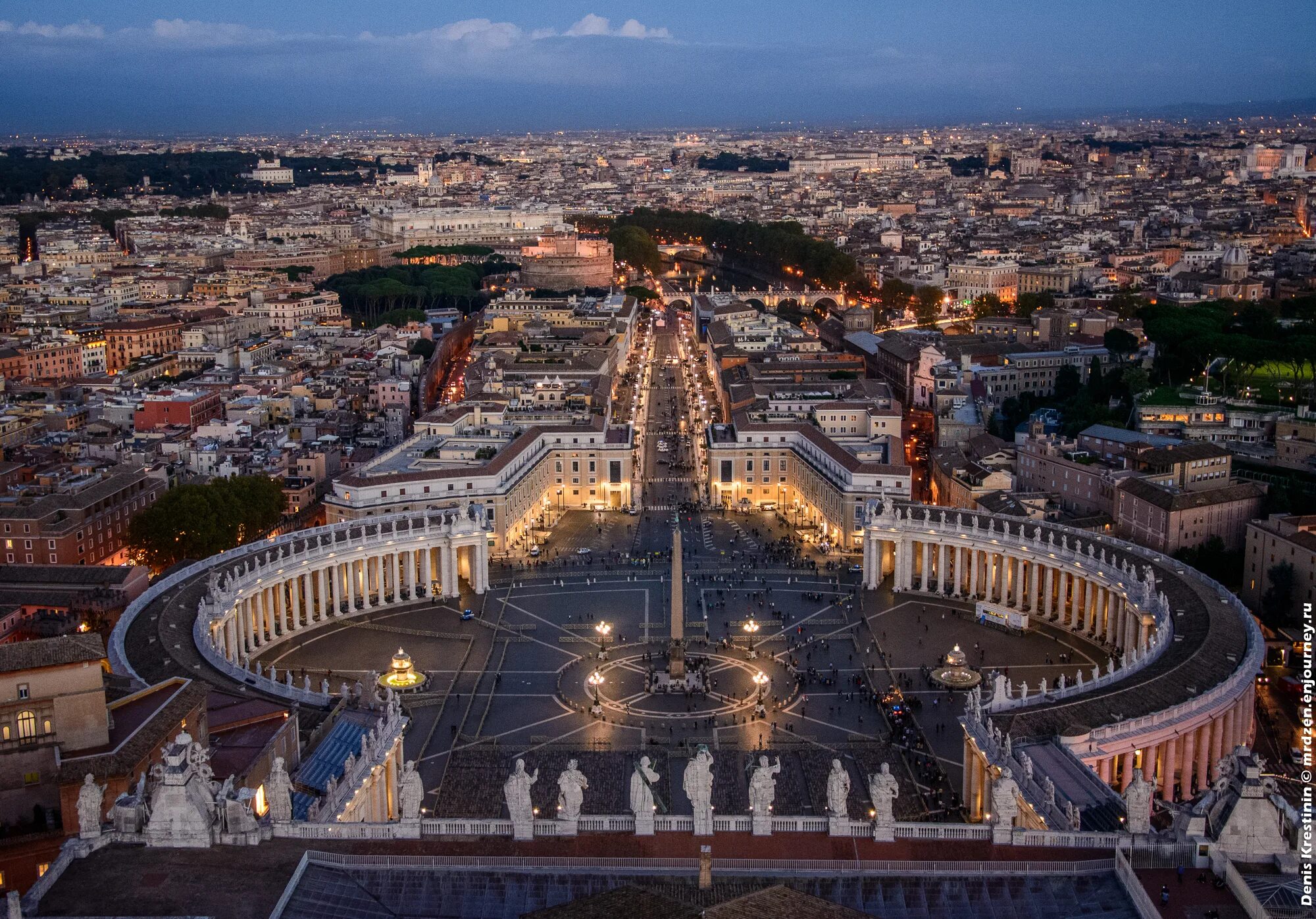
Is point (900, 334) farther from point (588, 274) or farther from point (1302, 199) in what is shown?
point (1302, 199)

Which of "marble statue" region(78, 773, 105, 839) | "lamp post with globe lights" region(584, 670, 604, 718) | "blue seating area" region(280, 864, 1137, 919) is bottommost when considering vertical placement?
"lamp post with globe lights" region(584, 670, 604, 718)

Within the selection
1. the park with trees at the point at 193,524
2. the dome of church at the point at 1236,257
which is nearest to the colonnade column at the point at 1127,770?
the park with trees at the point at 193,524

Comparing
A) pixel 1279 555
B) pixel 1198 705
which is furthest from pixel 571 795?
pixel 1279 555

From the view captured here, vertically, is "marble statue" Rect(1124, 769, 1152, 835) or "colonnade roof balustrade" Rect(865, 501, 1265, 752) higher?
"marble statue" Rect(1124, 769, 1152, 835)

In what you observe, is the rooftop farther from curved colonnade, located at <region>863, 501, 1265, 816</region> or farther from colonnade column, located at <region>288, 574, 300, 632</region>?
colonnade column, located at <region>288, 574, 300, 632</region>

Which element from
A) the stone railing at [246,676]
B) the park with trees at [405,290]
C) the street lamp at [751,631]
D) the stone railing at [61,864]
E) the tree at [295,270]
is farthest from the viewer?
the tree at [295,270]

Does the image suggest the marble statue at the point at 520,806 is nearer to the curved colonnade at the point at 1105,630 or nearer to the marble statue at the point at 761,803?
the marble statue at the point at 761,803

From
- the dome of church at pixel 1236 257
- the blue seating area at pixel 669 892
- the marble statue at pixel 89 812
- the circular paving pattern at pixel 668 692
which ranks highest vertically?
the dome of church at pixel 1236 257

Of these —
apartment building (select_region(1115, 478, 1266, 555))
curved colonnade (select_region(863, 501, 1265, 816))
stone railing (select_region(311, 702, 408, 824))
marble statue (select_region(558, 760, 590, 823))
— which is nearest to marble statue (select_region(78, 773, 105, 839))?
stone railing (select_region(311, 702, 408, 824))

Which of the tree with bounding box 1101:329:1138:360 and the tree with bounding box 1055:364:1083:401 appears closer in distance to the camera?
the tree with bounding box 1055:364:1083:401
